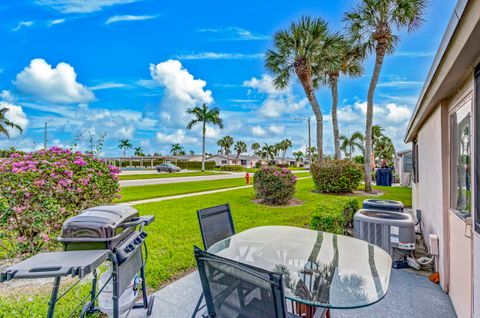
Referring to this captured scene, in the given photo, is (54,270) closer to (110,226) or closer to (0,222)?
(110,226)

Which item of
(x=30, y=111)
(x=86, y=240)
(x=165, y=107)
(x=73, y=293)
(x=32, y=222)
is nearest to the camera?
(x=86, y=240)

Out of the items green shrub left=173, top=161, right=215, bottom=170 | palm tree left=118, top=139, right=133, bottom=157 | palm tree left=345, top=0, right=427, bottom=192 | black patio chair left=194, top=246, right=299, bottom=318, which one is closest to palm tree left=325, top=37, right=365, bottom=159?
palm tree left=345, top=0, right=427, bottom=192

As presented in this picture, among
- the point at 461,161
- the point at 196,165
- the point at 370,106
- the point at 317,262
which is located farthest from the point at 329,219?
the point at 196,165

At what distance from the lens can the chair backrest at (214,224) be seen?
114 inches

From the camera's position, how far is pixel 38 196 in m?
3.48

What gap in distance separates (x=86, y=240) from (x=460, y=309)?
336cm

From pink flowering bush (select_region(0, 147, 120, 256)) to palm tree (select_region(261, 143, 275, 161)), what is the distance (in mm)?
73076

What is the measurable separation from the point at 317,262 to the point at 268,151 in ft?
245

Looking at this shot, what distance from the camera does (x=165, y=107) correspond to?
23859 mm

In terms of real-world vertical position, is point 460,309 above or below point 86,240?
below

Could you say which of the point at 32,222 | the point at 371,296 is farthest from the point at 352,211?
the point at 32,222

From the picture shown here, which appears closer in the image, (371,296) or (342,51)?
(371,296)

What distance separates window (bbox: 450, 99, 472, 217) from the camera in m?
2.30

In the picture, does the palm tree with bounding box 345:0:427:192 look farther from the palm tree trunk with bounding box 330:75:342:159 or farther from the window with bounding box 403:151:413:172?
the window with bounding box 403:151:413:172
